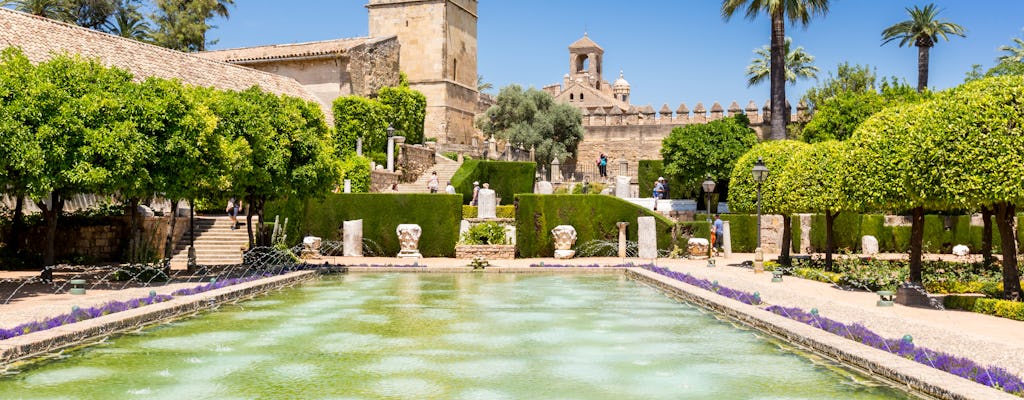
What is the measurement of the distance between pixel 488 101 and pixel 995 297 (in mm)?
48778

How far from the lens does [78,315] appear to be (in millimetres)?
10047

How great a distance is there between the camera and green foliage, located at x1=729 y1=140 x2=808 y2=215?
814 inches

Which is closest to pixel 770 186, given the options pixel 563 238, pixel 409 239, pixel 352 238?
pixel 563 238

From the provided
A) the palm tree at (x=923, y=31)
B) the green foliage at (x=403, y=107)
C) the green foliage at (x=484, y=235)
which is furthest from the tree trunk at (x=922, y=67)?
the green foliage at (x=484, y=235)

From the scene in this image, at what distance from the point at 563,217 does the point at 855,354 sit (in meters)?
16.9

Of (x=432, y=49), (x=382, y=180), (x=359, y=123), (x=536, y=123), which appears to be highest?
(x=432, y=49)

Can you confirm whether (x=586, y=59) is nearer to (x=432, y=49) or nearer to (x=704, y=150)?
(x=432, y=49)

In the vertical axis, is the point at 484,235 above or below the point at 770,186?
below

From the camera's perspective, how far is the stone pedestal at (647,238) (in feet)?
79.7

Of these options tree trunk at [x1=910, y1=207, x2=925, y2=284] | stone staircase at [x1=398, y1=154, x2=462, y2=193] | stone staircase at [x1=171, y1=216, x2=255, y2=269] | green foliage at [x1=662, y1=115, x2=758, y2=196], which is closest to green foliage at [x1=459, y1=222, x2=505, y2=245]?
stone staircase at [x1=171, y1=216, x2=255, y2=269]

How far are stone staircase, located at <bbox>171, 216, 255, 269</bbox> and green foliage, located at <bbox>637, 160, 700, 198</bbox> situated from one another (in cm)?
2056

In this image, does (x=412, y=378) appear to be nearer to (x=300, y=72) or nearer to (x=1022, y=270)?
(x=1022, y=270)

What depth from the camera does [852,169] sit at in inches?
556

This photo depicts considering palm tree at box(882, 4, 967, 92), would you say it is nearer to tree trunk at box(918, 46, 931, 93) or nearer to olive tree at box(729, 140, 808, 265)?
tree trunk at box(918, 46, 931, 93)
